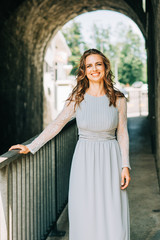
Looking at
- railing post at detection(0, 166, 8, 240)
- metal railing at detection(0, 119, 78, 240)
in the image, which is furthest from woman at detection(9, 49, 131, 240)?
railing post at detection(0, 166, 8, 240)

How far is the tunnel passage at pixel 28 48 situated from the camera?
8727 mm

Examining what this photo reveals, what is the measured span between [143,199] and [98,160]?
2485 mm

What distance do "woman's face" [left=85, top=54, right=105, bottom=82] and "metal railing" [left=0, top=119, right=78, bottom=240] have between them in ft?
2.74

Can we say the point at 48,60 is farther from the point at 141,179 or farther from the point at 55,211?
the point at 55,211

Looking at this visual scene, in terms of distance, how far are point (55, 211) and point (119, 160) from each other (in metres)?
1.43

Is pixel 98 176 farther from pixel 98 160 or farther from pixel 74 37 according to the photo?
pixel 74 37

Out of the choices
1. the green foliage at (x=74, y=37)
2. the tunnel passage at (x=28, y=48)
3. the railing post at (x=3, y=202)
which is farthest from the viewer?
the green foliage at (x=74, y=37)

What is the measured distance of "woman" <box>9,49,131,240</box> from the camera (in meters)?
2.46

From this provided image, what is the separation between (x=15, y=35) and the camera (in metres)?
9.58

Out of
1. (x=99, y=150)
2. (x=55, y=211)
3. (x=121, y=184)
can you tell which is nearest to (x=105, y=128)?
(x=99, y=150)

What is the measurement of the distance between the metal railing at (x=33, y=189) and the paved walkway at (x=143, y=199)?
0.43 meters

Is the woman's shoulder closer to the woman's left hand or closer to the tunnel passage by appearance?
the woman's left hand

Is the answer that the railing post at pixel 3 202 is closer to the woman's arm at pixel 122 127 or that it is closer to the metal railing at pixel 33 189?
the metal railing at pixel 33 189

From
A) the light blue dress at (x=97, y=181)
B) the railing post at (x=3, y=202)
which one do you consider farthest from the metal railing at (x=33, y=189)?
the light blue dress at (x=97, y=181)
